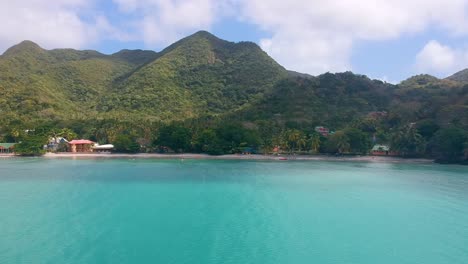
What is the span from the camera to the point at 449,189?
1225 inches

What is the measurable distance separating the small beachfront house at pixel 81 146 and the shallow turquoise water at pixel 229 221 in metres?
34.2

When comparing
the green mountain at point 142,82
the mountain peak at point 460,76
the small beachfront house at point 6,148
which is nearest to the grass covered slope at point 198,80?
the green mountain at point 142,82

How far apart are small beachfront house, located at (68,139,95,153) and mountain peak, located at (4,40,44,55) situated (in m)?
90.4

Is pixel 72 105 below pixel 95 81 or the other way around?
below

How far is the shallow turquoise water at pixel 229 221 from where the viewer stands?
15297 millimetres

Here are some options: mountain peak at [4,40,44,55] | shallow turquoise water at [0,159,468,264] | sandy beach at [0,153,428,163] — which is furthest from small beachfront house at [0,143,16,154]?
mountain peak at [4,40,44,55]

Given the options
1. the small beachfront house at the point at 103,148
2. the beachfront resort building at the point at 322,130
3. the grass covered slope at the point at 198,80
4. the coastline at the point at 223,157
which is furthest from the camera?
the grass covered slope at the point at 198,80

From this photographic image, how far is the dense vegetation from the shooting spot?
63062mm

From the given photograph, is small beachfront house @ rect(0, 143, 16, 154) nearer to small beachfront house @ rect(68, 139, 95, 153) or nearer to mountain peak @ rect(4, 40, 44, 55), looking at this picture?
small beachfront house @ rect(68, 139, 95, 153)

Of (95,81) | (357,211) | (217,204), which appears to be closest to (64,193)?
(217,204)

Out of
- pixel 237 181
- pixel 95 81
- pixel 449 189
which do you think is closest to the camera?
pixel 449 189

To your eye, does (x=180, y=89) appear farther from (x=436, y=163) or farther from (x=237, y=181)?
(x=237, y=181)

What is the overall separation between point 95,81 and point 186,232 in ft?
380

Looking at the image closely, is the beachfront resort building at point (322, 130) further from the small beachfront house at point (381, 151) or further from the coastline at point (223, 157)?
the coastline at point (223, 157)
